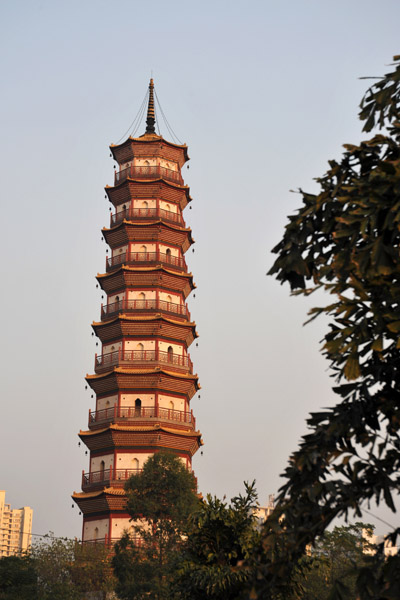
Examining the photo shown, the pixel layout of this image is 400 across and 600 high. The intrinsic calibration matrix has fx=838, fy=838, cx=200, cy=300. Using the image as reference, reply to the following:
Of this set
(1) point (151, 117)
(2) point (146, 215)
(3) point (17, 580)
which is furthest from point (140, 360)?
(1) point (151, 117)

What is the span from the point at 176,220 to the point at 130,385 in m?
12.8

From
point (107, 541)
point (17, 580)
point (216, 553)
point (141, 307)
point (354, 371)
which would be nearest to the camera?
point (354, 371)

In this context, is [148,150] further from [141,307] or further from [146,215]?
[141,307]

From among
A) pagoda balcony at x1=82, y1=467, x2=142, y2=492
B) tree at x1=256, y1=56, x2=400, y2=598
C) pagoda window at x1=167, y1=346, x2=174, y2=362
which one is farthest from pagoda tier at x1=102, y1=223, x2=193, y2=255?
tree at x1=256, y1=56, x2=400, y2=598

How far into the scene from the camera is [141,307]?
5425 centimetres

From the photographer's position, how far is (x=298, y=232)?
495 inches

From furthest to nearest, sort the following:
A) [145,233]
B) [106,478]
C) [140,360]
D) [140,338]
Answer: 1. [145,233]
2. [140,338]
3. [140,360]
4. [106,478]

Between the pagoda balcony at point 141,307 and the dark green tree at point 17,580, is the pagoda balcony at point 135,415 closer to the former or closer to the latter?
the pagoda balcony at point 141,307

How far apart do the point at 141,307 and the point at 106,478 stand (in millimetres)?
11306

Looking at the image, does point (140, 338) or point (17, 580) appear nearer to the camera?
point (17, 580)

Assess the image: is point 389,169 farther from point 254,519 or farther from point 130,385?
point 130,385

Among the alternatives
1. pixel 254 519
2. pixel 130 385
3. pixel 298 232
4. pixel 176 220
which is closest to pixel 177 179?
pixel 176 220

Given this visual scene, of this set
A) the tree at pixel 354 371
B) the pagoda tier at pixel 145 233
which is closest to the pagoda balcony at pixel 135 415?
the pagoda tier at pixel 145 233

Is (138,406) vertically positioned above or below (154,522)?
above
